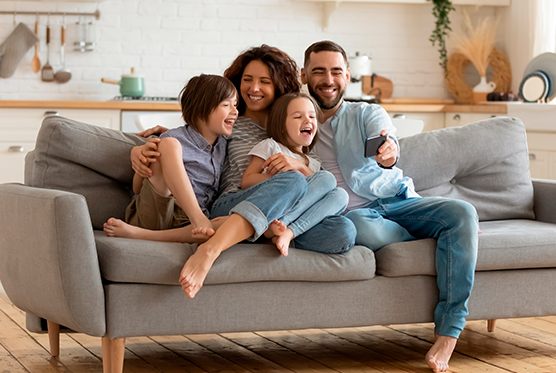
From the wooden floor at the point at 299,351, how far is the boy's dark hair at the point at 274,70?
2.97 feet

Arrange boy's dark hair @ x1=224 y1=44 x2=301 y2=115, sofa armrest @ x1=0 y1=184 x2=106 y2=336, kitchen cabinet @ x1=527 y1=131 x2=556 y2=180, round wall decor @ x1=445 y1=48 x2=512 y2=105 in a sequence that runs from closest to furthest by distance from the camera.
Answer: sofa armrest @ x1=0 y1=184 x2=106 y2=336 → boy's dark hair @ x1=224 y1=44 x2=301 y2=115 → kitchen cabinet @ x1=527 y1=131 x2=556 y2=180 → round wall decor @ x1=445 y1=48 x2=512 y2=105

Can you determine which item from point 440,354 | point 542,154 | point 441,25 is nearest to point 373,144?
point 440,354

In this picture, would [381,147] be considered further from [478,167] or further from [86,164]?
[86,164]

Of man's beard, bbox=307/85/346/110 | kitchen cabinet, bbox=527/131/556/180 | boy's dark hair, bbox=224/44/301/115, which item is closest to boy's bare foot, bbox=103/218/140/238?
boy's dark hair, bbox=224/44/301/115

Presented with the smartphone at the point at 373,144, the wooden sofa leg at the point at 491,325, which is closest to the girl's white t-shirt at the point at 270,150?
the smartphone at the point at 373,144

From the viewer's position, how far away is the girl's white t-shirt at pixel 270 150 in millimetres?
2348

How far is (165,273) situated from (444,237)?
0.90 meters

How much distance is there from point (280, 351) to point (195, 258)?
70 cm

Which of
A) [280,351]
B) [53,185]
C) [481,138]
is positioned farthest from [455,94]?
[53,185]

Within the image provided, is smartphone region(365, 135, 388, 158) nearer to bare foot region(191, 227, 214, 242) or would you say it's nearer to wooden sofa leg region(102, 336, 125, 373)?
bare foot region(191, 227, 214, 242)

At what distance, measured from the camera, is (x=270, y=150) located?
2357 mm

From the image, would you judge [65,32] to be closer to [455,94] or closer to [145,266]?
[455,94]

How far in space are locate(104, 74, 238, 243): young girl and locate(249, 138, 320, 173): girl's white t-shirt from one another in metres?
0.11

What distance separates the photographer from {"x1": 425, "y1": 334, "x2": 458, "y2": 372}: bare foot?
7.22 feet
